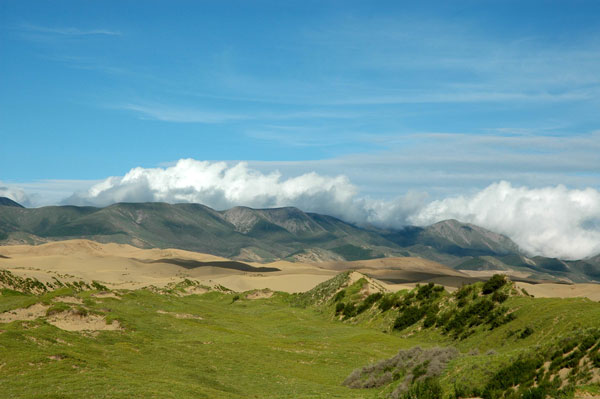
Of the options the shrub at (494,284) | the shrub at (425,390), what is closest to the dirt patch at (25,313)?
the shrub at (425,390)

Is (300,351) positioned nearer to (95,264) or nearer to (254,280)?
(254,280)

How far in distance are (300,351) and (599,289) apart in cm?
9535

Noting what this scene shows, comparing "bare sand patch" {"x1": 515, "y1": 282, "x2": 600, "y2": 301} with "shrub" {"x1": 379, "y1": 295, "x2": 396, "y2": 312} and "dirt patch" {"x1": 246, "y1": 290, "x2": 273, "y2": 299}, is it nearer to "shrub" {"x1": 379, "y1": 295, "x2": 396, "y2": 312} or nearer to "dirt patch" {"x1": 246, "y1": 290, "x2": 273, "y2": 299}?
"dirt patch" {"x1": 246, "y1": 290, "x2": 273, "y2": 299}

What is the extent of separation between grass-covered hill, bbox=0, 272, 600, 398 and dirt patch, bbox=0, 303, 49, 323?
98 millimetres

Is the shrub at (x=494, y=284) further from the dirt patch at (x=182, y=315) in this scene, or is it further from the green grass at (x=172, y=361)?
the dirt patch at (x=182, y=315)

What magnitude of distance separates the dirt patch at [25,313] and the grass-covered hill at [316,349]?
98 mm

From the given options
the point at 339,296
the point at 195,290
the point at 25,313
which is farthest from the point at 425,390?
the point at 195,290

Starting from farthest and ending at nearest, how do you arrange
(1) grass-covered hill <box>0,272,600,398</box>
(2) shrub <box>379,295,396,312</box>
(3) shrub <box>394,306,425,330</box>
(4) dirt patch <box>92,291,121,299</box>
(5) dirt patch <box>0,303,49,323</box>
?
1. (2) shrub <box>379,295,396,312</box>
2. (4) dirt patch <box>92,291,121,299</box>
3. (3) shrub <box>394,306,425,330</box>
4. (5) dirt patch <box>0,303,49,323</box>
5. (1) grass-covered hill <box>0,272,600,398</box>

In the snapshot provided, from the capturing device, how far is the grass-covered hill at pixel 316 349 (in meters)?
22.9

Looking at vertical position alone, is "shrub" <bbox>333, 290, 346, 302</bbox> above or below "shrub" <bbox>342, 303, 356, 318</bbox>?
above

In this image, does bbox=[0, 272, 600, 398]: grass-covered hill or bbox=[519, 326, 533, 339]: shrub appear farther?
bbox=[519, 326, 533, 339]: shrub

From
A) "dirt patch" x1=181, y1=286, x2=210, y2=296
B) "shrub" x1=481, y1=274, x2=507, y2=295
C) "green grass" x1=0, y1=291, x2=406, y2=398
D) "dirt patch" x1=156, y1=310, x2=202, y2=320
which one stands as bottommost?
"dirt patch" x1=181, y1=286, x2=210, y2=296

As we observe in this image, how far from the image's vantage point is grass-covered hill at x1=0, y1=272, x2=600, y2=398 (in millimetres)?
22922

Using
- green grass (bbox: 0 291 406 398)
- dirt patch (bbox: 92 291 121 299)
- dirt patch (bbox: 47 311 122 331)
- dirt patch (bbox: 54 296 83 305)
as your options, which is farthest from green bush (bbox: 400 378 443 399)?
dirt patch (bbox: 92 291 121 299)
